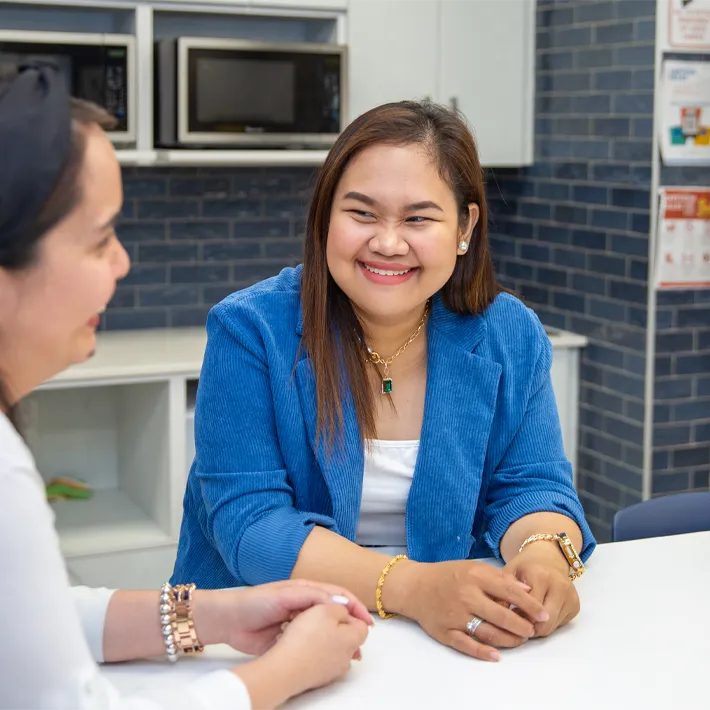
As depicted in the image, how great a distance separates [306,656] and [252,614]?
10cm

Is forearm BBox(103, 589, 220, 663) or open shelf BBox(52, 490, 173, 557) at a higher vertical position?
forearm BBox(103, 589, 220, 663)

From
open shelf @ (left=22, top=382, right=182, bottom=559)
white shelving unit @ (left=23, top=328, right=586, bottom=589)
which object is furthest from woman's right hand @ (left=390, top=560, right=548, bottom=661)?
open shelf @ (left=22, top=382, right=182, bottom=559)

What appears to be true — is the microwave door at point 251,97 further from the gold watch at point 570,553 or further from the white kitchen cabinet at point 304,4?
the gold watch at point 570,553

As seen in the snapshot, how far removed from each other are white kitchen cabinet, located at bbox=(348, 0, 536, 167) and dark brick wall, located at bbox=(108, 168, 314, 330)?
48 cm

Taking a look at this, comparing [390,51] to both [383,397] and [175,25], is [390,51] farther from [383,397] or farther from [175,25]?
[383,397]

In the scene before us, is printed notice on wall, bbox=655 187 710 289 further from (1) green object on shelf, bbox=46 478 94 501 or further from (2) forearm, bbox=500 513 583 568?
(1) green object on shelf, bbox=46 478 94 501

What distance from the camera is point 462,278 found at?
1917 mm

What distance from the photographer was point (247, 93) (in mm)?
3229

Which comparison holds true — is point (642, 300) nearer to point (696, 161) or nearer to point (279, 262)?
point (696, 161)

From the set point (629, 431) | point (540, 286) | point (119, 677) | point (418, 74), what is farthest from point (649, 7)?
point (119, 677)

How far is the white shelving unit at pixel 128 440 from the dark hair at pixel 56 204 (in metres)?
2.04

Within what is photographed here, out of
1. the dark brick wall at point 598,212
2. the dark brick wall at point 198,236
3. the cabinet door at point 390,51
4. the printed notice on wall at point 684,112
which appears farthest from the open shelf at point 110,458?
the printed notice on wall at point 684,112

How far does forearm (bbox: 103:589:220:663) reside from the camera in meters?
1.27

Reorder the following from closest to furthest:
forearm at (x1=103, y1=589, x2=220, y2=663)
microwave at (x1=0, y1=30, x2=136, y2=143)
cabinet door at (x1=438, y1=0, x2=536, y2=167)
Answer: forearm at (x1=103, y1=589, x2=220, y2=663)
microwave at (x1=0, y1=30, x2=136, y2=143)
cabinet door at (x1=438, y1=0, x2=536, y2=167)
